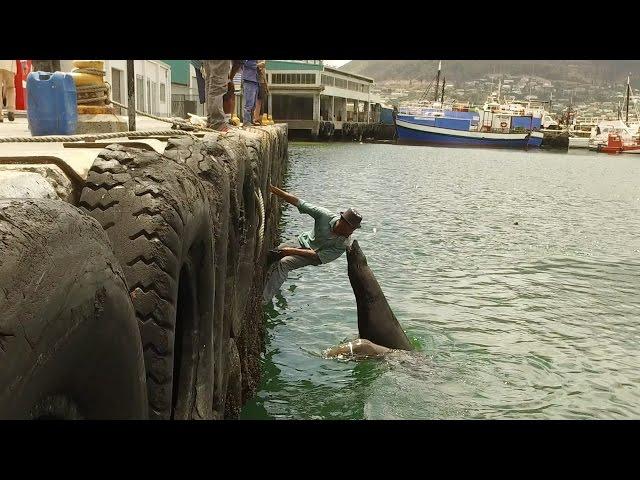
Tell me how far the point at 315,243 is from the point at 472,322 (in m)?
3.16

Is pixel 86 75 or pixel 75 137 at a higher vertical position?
pixel 86 75

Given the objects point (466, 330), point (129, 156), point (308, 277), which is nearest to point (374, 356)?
point (466, 330)

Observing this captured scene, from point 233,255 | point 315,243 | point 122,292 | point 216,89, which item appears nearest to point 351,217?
point 315,243

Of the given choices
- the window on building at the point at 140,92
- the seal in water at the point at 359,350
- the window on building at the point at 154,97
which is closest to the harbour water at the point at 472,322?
the seal in water at the point at 359,350

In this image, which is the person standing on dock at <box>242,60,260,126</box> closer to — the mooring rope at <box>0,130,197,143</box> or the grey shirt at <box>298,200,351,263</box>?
the grey shirt at <box>298,200,351,263</box>

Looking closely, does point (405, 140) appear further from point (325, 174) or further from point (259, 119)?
point (259, 119)

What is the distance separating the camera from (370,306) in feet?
27.5

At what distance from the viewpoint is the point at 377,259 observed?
46.4 ft

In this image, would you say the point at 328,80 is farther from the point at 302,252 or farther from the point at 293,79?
the point at 302,252

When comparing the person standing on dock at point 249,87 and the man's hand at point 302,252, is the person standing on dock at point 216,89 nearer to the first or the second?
the man's hand at point 302,252

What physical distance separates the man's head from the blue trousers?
272 inches

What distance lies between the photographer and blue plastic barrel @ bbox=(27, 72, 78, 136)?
622 centimetres

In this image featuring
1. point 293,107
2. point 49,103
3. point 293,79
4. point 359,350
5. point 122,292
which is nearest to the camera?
point 122,292
